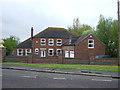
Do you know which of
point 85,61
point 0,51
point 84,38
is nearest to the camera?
point 85,61

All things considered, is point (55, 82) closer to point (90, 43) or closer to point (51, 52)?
point (90, 43)

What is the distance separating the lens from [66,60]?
28.6 meters

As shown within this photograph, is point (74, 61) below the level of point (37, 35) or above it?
below

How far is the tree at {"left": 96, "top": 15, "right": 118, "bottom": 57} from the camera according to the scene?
46.4 meters

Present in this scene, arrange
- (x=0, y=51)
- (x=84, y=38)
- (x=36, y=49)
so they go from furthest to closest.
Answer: (x=36, y=49) < (x=84, y=38) < (x=0, y=51)

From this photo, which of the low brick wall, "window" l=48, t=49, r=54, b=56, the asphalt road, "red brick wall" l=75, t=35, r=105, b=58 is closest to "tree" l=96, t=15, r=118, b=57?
"red brick wall" l=75, t=35, r=105, b=58

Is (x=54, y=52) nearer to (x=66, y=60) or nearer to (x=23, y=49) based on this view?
(x=23, y=49)

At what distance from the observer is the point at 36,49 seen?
47.5 metres

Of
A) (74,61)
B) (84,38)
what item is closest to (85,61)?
(74,61)

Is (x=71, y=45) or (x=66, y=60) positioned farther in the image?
(x=71, y=45)

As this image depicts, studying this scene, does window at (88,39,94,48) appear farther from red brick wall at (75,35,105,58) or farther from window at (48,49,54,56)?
window at (48,49,54,56)

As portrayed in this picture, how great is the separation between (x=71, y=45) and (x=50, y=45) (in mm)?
9210

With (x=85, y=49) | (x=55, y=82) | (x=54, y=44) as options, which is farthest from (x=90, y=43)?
(x=55, y=82)

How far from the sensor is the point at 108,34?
4775 centimetres
